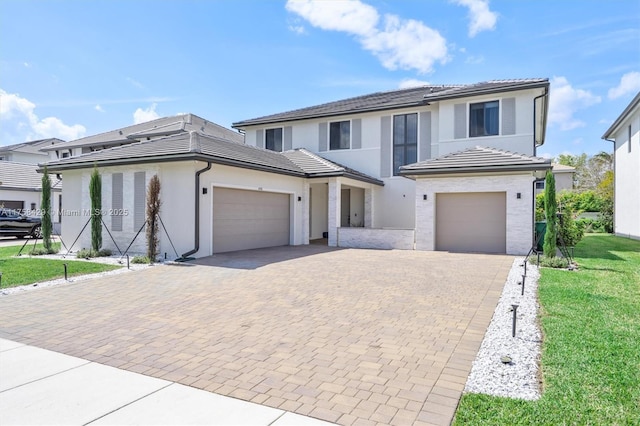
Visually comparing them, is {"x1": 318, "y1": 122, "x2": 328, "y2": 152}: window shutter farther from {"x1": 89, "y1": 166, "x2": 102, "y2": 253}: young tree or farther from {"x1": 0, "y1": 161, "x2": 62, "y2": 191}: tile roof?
{"x1": 0, "y1": 161, "x2": 62, "y2": 191}: tile roof

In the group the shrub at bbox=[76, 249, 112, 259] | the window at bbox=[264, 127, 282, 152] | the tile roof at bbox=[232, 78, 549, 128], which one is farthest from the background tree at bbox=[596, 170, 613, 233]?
the shrub at bbox=[76, 249, 112, 259]

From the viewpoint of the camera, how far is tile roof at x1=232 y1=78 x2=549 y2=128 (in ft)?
60.0

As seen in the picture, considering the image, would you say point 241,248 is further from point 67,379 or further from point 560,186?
point 560,186

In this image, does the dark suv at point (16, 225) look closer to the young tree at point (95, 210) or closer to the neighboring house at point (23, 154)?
the young tree at point (95, 210)

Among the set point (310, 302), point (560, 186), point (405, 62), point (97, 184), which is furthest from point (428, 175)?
point (560, 186)

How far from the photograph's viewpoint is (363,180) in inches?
786

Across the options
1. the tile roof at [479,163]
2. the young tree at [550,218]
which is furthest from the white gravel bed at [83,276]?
the young tree at [550,218]

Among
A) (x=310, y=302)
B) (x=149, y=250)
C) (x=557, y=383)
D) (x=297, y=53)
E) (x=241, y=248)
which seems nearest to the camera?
(x=557, y=383)

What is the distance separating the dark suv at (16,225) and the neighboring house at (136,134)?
914cm

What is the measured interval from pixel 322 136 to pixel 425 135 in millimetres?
6095

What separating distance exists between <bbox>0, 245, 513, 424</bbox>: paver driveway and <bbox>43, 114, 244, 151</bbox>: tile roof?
2027 cm

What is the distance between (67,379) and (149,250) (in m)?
9.22

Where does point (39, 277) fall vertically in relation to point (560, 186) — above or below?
below

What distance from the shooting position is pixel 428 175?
16.3 m
